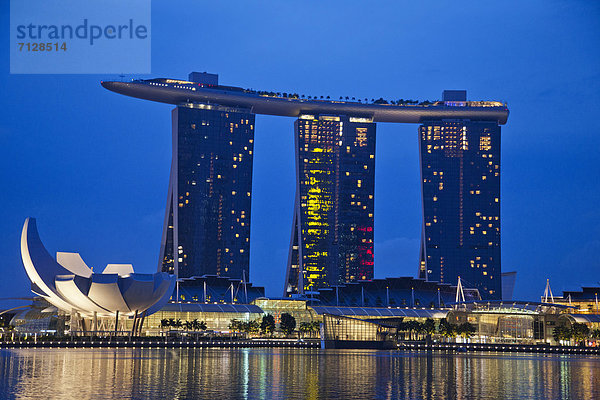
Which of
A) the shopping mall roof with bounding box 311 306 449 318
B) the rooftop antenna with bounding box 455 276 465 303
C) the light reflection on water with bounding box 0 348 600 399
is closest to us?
the light reflection on water with bounding box 0 348 600 399

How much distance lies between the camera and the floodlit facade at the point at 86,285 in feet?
394

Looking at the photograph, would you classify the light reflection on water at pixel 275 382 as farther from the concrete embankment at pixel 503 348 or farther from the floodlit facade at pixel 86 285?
the concrete embankment at pixel 503 348

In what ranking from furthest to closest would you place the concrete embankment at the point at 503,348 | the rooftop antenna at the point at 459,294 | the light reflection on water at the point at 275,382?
1. the rooftop antenna at the point at 459,294
2. the concrete embankment at the point at 503,348
3. the light reflection on water at the point at 275,382

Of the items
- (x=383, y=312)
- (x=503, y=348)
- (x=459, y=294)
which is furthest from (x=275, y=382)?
(x=459, y=294)

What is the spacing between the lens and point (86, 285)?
121 meters

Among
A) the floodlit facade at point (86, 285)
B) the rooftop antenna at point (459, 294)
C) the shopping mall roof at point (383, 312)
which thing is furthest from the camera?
the rooftop antenna at point (459, 294)

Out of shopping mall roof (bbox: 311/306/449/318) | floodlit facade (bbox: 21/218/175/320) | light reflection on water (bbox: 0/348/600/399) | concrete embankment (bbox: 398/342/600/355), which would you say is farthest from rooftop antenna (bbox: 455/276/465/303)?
light reflection on water (bbox: 0/348/600/399)

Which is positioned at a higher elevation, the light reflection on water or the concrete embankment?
the light reflection on water

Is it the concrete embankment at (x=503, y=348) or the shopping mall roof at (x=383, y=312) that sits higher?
the shopping mall roof at (x=383, y=312)

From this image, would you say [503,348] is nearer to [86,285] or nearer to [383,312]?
[383,312]

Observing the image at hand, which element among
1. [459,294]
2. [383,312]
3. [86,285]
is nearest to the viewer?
[86,285]

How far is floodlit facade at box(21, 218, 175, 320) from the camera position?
12012 cm

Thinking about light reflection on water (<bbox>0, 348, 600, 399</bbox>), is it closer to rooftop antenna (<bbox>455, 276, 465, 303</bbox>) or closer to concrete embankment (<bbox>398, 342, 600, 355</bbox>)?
concrete embankment (<bbox>398, 342, 600, 355</bbox>)

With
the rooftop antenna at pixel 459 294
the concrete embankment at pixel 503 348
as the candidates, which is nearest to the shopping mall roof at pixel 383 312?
the rooftop antenna at pixel 459 294
